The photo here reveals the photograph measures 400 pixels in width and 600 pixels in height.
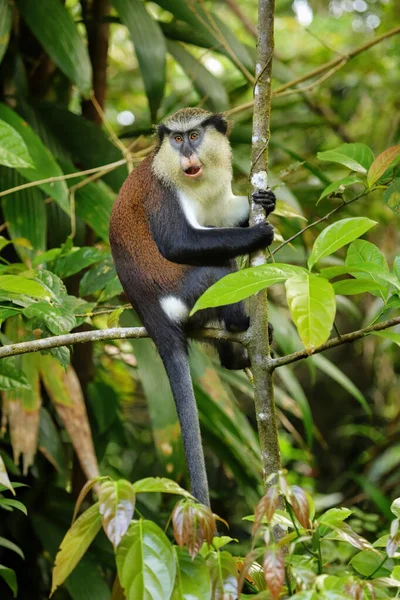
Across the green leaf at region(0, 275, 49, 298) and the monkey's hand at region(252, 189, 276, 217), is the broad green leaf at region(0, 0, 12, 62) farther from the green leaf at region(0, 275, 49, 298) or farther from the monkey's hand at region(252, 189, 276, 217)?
the green leaf at region(0, 275, 49, 298)

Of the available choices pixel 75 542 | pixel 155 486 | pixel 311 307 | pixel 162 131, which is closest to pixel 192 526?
pixel 155 486

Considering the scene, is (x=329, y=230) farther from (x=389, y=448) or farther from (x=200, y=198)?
(x=389, y=448)

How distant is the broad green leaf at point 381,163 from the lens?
1720 mm

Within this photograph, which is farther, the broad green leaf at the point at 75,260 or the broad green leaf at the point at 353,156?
the broad green leaf at the point at 75,260

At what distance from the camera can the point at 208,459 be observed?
187 inches

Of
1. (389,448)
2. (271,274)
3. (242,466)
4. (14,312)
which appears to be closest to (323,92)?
(389,448)

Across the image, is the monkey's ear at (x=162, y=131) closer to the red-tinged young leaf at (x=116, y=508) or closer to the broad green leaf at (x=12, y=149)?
the broad green leaf at (x=12, y=149)

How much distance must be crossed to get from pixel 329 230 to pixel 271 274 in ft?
0.47

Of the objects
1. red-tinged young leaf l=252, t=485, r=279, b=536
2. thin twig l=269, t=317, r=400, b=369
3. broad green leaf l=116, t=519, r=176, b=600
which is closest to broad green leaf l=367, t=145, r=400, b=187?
thin twig l=269, t=317, r=400, b=369

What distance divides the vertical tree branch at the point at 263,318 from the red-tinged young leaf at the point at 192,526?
448 mm

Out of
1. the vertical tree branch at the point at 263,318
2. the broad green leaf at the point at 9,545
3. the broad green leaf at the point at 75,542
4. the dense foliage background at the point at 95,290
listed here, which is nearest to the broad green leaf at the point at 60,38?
the dense foliage background at the point at 95,290

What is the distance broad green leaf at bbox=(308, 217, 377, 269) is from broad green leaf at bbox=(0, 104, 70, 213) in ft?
5.37

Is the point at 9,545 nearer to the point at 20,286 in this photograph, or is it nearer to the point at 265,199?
the point at 20,286

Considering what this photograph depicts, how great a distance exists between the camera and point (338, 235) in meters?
1.26
